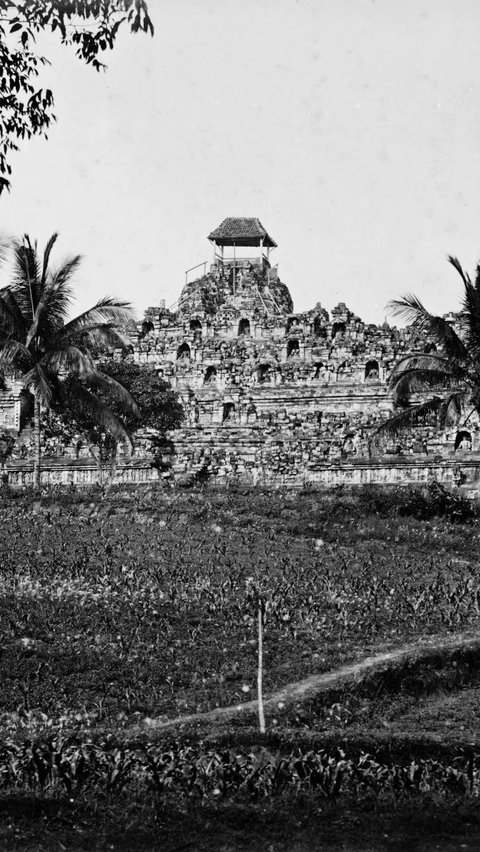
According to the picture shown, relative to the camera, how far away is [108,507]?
25.9 metres

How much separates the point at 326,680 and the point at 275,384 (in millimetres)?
31589

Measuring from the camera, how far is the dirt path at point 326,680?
45.3 feet

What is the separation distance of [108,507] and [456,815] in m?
15.9

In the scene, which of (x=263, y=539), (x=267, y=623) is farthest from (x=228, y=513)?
(x=267, y=623)

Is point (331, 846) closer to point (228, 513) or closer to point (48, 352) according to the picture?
point (228, 513)

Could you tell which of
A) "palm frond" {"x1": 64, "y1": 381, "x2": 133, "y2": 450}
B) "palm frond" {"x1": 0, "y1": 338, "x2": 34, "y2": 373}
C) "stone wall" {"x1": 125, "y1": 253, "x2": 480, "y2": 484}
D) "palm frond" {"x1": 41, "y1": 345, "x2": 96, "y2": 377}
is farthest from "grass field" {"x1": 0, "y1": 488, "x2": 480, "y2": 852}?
"stone wall" {"x1": 125, "y1": 253, "x2": 480, "y2": 484}

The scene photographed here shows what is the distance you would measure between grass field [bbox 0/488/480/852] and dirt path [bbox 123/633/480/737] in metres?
0.07

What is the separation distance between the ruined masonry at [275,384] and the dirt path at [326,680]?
14.9 m

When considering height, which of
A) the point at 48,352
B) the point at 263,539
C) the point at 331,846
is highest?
the point at 48,352

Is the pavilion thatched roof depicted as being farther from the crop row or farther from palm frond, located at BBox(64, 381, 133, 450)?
the crop row

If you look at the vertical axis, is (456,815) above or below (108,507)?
below

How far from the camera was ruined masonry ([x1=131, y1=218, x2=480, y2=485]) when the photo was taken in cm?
3328

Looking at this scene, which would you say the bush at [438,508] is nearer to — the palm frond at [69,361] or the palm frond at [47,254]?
the palm frond at [69,361]

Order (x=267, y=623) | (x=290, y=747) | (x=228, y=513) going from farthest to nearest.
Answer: (x=228, y=513), (x=267, y=623), (x=290, y=747)
